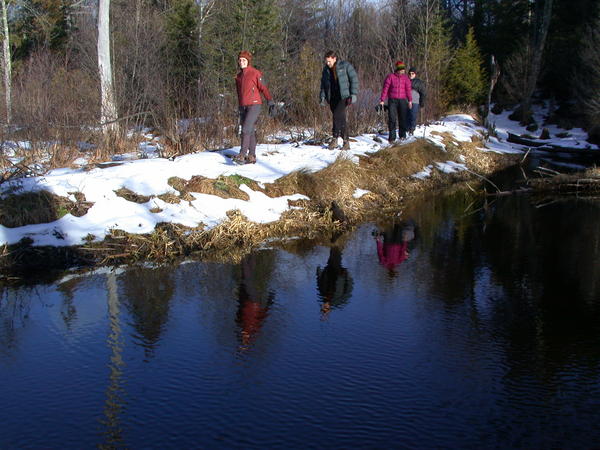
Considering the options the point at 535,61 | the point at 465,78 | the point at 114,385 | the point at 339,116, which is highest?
the point at 535,61

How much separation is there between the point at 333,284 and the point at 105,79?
9.31 metres

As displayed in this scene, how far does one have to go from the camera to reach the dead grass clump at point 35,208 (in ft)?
30.0

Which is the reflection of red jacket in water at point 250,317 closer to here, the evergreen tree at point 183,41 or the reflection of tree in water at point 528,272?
the reflection of tree in water at point 528,272

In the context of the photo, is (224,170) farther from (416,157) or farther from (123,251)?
(416,157)

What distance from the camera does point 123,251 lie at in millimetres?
8961

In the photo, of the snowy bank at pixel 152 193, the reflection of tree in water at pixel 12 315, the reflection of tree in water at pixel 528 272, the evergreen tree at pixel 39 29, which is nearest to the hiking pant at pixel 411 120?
the snowy bank at pixel 152 193

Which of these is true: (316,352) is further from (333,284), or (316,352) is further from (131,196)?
(131,196)

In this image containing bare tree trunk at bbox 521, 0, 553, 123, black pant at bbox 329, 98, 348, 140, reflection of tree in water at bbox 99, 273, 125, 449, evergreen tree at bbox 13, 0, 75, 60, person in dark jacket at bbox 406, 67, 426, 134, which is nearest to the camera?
reflection of tree in water at bbox 99, 273, 125, 449

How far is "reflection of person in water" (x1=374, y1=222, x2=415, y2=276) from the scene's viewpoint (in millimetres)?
8750

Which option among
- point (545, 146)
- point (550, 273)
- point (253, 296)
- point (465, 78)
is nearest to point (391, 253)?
point (550, 273)

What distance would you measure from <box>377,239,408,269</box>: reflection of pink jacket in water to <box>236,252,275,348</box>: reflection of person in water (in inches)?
60.9

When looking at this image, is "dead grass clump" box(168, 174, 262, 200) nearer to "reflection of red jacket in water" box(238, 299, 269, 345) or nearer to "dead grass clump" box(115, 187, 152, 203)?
"dead grass clump" box(115, 187, 152, 203)

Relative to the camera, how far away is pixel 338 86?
13.0 m

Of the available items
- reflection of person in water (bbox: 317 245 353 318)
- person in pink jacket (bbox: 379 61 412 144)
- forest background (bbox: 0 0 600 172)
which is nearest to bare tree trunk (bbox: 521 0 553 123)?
forest background (bbox: 0 0 600 172)
